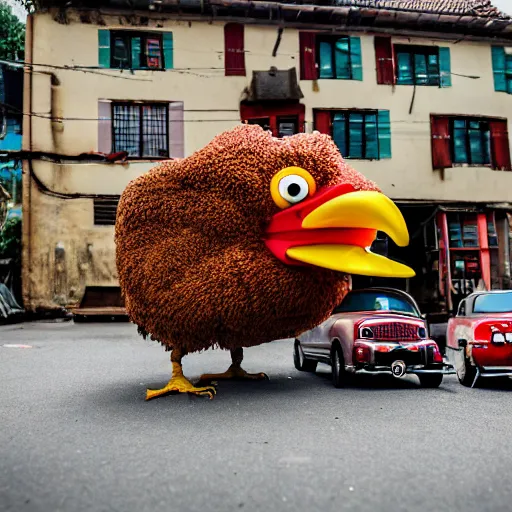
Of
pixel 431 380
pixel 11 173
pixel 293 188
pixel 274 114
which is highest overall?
pixel 274 114

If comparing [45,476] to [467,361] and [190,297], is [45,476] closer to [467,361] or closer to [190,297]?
[190,297]

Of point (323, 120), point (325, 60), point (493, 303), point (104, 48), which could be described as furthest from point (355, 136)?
point (493, 303)

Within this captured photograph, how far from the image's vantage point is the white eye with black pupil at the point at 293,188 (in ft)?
16.2

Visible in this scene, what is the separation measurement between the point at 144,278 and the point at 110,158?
1181 cm

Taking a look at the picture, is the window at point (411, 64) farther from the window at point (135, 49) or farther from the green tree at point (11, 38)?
the green tree at point (11, 38)

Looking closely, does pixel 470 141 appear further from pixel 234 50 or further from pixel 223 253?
pixel 223 253

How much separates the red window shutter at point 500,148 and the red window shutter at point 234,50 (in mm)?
7855

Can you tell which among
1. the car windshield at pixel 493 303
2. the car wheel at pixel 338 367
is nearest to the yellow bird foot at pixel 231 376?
the car wheel at pixel 338 367

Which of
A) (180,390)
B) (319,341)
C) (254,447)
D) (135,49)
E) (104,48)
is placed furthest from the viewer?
(135,49)

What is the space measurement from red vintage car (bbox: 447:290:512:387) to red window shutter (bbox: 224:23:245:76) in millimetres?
11682

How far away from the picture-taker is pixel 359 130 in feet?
56.4

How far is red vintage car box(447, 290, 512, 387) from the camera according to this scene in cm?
628

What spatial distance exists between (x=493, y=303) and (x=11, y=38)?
1646cm

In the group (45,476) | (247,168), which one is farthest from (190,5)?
(45,476)
